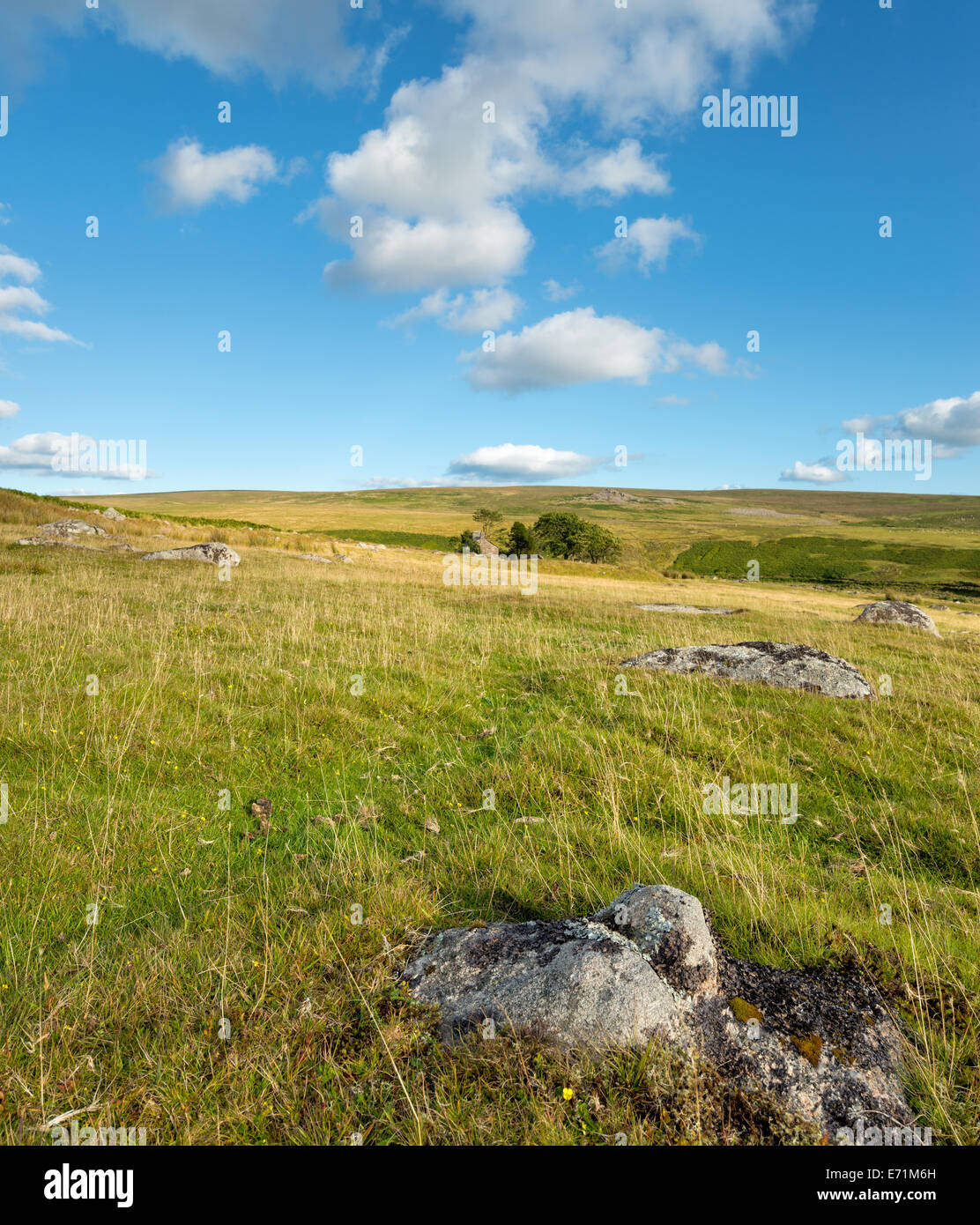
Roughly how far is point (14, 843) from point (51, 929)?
1.26 metres

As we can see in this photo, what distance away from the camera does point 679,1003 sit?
9.42ft

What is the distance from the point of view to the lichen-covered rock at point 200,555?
23906 millimetres

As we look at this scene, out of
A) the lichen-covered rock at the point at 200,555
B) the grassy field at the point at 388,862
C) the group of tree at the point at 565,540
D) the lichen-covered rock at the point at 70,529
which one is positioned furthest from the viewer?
the group of tree at the point at 565,540

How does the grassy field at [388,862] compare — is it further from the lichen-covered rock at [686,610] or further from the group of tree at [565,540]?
the group of tree at [565,540]

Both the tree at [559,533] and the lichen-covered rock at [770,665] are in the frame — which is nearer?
the lichen-covered rock at [770,665]

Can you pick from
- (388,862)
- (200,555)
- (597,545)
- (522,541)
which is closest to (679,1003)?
(388,862)

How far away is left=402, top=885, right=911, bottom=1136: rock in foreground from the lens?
8.47 feet

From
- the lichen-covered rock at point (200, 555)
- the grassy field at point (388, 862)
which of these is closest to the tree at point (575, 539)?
the lichen-covered rock at point (200, 555)

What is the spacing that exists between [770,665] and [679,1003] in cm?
886

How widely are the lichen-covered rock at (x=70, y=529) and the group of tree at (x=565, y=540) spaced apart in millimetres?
81962

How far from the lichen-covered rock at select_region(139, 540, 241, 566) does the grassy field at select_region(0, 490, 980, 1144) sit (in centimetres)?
1245

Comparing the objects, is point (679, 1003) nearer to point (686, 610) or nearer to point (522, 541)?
point (686, 610)

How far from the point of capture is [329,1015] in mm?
2949
